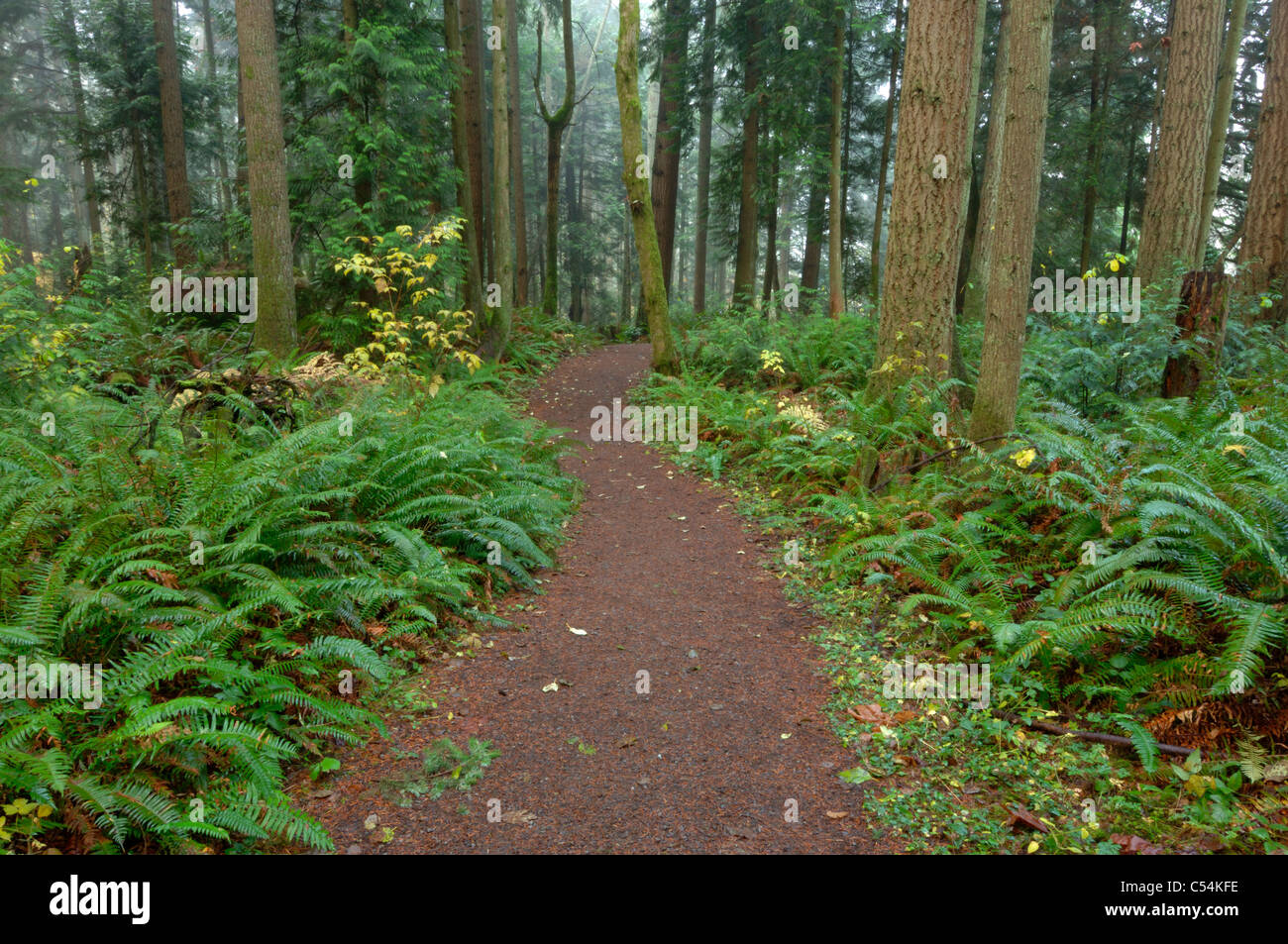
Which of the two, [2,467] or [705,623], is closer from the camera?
[2,467]

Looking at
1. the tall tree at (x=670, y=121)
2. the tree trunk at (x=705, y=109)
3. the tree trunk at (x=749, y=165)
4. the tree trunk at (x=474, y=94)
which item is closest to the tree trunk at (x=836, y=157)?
the tree trunk at (x=749, y=165)

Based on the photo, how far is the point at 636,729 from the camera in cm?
416

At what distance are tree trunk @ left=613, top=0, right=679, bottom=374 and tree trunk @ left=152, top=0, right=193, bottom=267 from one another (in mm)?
10030

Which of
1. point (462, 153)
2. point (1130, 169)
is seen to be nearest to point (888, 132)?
point (1130, 169)

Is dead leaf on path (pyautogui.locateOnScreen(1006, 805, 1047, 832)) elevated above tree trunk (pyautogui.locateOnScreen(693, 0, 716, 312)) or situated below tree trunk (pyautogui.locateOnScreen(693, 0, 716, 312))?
below

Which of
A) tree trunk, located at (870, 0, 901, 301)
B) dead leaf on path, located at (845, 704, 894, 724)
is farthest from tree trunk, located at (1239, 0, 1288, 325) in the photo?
dead leaf on path, located at (845, 704, 894, 724)

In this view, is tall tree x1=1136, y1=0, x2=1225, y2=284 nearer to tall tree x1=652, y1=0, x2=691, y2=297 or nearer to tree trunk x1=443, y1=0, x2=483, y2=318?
tree trunk x1=443, y1=0, x2=483, y2=318

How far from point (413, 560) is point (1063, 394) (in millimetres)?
6808

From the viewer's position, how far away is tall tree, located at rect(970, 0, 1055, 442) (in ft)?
22.4

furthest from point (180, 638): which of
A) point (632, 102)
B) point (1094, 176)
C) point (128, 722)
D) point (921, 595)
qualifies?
point (1094, 176)

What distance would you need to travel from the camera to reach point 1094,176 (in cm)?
1877

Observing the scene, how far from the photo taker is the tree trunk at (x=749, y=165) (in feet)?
59.4

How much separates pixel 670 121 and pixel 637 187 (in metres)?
8.65
